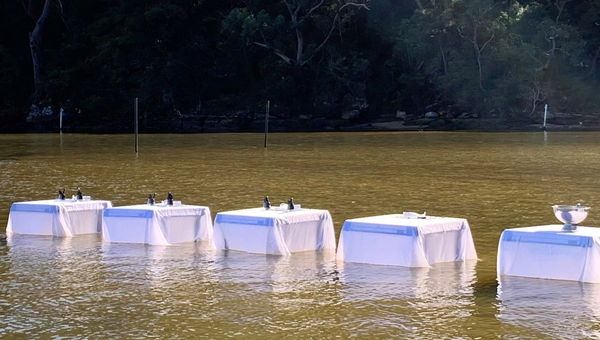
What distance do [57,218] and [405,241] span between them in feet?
20.5

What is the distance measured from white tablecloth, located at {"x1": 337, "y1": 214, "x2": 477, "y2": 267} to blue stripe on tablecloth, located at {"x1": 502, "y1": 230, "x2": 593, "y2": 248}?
3.86 ft

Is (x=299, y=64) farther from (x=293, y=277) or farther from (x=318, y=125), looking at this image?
(x=293, y=277)

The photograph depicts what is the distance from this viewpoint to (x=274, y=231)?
50.1 feet

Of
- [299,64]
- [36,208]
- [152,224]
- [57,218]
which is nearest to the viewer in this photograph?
[152,224]

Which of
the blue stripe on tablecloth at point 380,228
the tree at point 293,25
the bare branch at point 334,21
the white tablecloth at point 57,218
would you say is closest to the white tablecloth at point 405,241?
the blue stripe on tablecloth at point 380,228

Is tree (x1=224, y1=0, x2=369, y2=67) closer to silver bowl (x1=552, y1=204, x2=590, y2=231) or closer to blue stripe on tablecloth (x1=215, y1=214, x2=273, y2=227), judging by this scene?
blue stripe on tablecloth (x1=215, y1=214, x2=273, y2=227)

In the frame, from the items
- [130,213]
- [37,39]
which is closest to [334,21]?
[37,39]

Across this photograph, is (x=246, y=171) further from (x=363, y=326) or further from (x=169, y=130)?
(x=169, y=130)

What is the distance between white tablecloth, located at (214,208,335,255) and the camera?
50.2 ft

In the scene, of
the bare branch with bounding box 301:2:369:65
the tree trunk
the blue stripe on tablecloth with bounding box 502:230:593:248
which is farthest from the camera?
the tree trunk

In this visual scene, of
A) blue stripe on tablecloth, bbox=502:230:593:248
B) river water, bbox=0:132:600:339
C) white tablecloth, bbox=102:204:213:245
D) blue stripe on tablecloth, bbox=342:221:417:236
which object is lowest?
Answer: river water, bbox=0:132:600:339

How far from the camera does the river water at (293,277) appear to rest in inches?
434

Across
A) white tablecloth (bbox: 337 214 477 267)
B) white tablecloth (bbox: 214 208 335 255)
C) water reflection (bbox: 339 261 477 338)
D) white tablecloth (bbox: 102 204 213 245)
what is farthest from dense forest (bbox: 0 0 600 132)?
water reflection (bbox: 339 261 477 338)

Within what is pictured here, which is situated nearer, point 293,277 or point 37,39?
point 293,277
